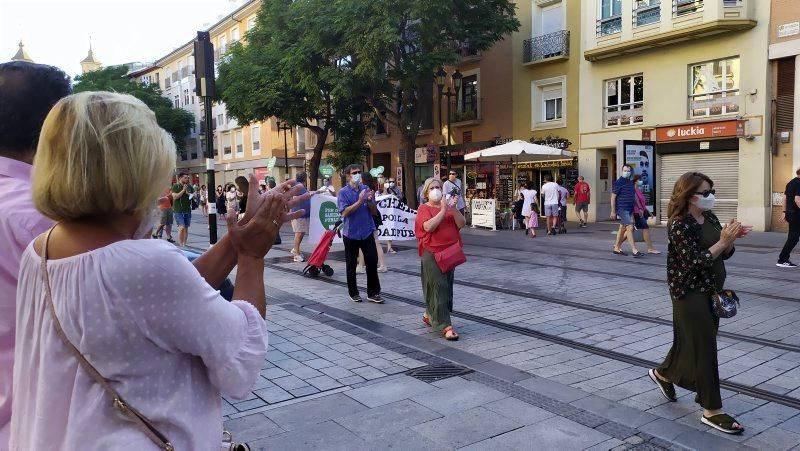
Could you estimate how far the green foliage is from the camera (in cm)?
5609

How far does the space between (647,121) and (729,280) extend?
13347mm

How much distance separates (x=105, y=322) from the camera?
1378 millimetres

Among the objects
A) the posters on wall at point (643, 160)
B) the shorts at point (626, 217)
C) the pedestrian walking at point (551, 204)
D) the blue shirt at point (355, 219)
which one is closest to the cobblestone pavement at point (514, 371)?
the blue shirt at point (355, 219)

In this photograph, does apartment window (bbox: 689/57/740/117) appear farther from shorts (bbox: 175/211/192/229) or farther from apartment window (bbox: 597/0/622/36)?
shorts (bbox: 175/211/192/229)

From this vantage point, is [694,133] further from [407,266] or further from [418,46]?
[407,266]

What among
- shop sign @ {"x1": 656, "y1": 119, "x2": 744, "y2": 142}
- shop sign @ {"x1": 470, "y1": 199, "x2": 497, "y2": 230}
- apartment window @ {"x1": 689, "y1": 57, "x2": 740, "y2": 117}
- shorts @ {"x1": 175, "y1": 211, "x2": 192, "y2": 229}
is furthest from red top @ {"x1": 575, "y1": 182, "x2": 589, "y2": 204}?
shorts @ {"x1": 175, "y1": 211, "x2": 192, "y2": 229}

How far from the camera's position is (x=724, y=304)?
404 cm

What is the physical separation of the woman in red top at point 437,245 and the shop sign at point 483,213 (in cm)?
1367

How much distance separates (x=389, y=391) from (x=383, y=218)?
21.8 feet

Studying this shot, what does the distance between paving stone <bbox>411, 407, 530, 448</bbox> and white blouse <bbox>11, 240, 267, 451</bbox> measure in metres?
2.55

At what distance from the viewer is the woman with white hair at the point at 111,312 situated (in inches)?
54.6

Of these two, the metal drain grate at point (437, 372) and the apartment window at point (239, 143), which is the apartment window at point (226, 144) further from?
the metal drain grate at point (437, 372)

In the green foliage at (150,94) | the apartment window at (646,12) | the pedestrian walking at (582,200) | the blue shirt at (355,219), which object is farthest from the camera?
the green foliage at (150,94)

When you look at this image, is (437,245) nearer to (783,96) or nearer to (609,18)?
(783,96)
